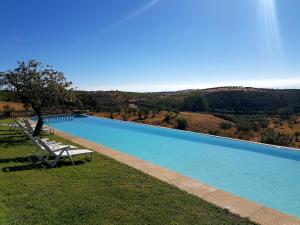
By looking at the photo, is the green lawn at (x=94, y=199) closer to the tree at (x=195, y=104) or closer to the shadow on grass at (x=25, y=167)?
the shadow on grass at (x=25, y=167)

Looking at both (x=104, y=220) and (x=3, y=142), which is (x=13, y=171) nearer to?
(x=104, y=220)

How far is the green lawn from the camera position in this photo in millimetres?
4715

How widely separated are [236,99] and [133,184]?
50.1 meters

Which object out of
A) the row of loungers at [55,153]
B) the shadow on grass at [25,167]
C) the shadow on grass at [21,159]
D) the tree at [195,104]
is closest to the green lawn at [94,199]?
the shadow on grass at [25,167]

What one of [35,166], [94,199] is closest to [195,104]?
A: [35,166]

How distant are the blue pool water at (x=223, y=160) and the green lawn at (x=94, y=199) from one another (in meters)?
2.34

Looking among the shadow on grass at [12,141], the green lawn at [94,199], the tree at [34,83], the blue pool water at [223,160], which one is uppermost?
the tree at [34,83]

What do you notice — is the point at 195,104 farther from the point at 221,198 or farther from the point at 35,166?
the point at 221,198

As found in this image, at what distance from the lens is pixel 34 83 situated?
12.5 meters

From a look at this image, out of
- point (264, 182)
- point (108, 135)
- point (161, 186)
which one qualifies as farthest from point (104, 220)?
point (108, 135)

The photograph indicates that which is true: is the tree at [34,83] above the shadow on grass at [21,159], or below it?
above

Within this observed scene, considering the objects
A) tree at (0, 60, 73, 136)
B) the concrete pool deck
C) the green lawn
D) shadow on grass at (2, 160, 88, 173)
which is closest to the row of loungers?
shadow on grass at (2, 160, 88, 173)

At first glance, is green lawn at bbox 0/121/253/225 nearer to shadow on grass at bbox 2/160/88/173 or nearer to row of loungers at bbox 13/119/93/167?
shadow on grass at bbox 2/160/88/173

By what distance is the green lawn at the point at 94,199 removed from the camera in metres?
4.71
